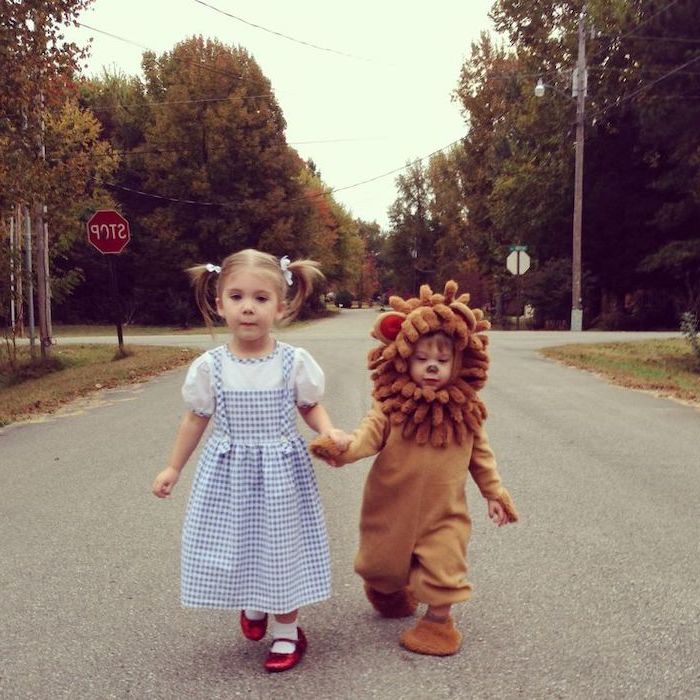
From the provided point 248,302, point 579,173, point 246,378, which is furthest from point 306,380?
point 579,173

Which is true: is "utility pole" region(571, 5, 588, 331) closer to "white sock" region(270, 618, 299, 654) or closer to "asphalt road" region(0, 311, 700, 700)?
"asphalt road" region(0, 311, 700, 700)

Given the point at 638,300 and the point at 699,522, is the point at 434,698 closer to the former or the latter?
the point at 699,522

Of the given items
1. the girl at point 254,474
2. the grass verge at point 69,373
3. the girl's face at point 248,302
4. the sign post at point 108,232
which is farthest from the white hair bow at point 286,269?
the sign post at point 108,232

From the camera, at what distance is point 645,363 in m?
15.2

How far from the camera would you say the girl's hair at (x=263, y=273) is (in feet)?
9.97

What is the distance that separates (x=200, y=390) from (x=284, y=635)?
0.98 meters

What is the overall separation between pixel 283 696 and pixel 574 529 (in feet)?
8.23

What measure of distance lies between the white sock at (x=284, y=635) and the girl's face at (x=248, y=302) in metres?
1.09

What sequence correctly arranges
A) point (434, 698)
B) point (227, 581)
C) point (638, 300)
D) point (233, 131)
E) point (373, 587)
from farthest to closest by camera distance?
1. point (233, 131)
2. point (638, 300)
3. point (373, 587)
4. point (227, 581)
5. point (434, 698)

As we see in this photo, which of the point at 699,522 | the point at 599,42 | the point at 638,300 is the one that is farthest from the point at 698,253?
the point at 699,522

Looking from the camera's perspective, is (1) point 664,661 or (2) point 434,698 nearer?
(2) point 434,698

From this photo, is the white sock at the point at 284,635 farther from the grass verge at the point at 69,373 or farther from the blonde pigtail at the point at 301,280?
the grass verge at the point at 69,373

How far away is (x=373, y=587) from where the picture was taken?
131 inches

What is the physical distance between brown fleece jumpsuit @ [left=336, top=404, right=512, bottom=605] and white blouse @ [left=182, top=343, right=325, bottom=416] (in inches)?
11.1
